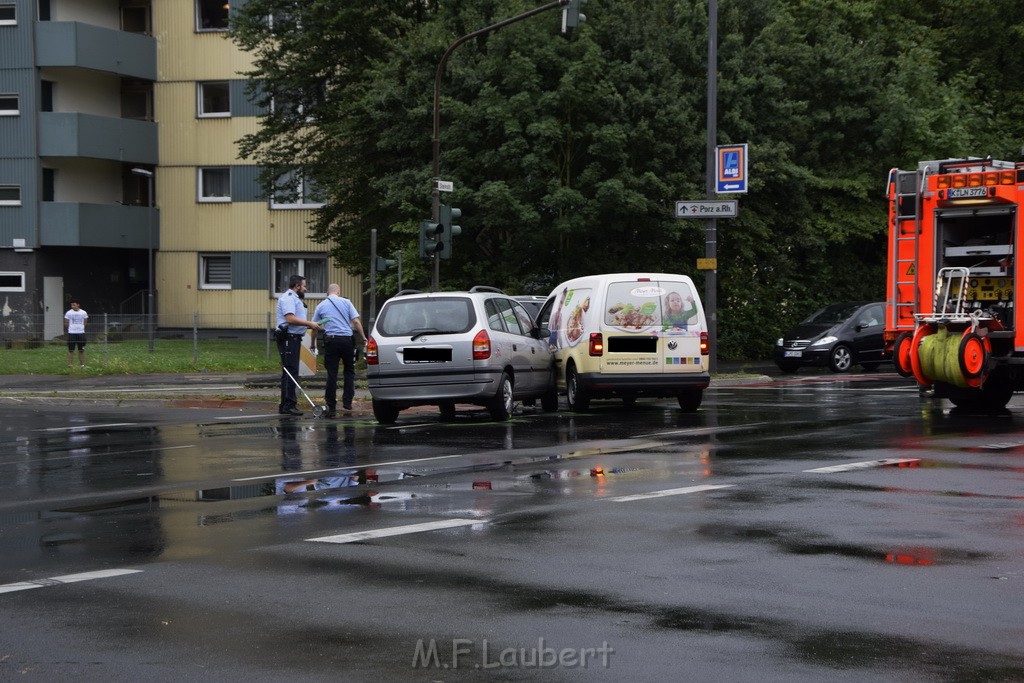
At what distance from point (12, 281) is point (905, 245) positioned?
38.3 metres

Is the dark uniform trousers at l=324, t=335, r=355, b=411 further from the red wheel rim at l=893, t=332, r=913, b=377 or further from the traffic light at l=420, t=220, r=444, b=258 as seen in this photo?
the red wheel rim at l=893, t=332, r=913, b=377

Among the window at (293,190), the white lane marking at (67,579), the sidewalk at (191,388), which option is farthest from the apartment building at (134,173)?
the white lane marking at (67,579)

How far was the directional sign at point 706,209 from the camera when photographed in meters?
28.4

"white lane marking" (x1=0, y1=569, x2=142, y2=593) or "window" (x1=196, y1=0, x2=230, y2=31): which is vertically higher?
"window" (x1=196, y1=0, x2=230, y2=31)

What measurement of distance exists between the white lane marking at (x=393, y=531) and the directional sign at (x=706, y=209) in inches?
775

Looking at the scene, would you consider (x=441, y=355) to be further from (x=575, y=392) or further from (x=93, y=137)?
(x=93, y=137)

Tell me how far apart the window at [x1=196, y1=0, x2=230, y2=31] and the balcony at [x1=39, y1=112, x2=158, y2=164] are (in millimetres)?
4100

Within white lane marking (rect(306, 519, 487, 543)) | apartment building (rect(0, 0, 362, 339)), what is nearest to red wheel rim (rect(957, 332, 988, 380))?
white lane marking (rect(306, 519, 487, 543))

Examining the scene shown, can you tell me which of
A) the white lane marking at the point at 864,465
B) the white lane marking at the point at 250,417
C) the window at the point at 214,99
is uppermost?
the window at the point at 214,99

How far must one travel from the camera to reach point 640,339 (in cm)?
1898

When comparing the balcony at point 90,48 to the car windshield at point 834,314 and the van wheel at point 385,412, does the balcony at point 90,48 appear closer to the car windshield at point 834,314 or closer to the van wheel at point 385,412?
the car windshield at point 834,314

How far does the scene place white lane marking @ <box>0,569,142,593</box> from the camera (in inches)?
286

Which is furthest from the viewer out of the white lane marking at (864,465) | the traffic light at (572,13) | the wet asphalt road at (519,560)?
the traffic light at (572,13)

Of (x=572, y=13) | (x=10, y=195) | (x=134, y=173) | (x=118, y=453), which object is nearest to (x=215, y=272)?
(x=134, y=173)
